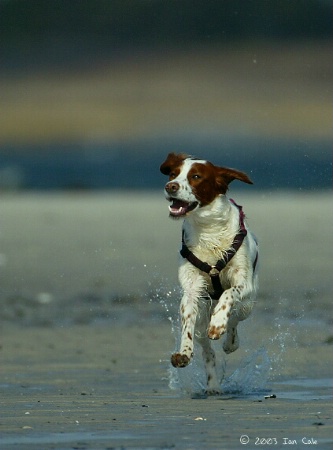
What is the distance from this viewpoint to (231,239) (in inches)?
431

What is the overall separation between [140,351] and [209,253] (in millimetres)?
2421

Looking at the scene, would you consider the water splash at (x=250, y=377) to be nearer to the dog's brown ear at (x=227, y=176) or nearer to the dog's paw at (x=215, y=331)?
the dog's paw at (x=215, y=331)

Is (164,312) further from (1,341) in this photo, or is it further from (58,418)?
(58,418)

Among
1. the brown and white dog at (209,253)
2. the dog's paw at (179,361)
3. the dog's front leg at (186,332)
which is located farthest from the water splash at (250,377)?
the dog's paw at (179,361)

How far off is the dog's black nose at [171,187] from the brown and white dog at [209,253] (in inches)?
3.0

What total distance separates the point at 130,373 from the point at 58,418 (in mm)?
2449

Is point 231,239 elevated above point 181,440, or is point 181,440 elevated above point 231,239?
point 231,239

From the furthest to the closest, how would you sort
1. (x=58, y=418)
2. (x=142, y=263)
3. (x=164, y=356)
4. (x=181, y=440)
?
(x=142, y=263) → (x=164, y=356) → (x=58, y=418) → (x=181, y=440)

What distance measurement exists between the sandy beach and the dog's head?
1.25m

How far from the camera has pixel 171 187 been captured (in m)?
10.5

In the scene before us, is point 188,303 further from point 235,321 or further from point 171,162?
point 171,162

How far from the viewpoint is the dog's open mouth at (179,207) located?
1060cm

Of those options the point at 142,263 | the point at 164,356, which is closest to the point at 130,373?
the point at 164,356

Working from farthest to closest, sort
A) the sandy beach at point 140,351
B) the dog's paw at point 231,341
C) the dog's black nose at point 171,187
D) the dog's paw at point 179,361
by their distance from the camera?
1. the dog's paw at point 231,341
2. the dog's black nose at point 171,187
3. the dog's paw at point 179,361
4. the sandy beach at point 140,351
